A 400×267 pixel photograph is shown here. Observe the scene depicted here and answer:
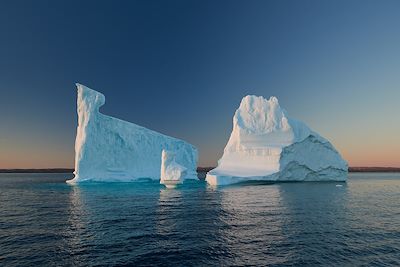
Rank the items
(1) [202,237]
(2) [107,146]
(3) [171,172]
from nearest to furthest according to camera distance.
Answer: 1. (1) [202,237]
2. (3) [171,172]
3. (2) [107,146]

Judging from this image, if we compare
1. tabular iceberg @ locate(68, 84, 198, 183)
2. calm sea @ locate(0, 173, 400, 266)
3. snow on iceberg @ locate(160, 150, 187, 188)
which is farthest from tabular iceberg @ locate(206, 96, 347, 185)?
calm sea @ locate(0, 173, 400, 266)

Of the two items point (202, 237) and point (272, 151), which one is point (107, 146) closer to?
point (272, 151)

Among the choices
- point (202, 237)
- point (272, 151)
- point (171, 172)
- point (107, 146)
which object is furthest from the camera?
point (107, 146)

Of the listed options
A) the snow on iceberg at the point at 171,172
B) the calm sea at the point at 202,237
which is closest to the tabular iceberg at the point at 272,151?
the snow on iceberg at the point at 171,172

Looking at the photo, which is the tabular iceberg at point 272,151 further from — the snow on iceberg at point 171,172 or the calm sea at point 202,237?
the calm sea at point 202,237

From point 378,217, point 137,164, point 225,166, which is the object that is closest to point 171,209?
point 378,217

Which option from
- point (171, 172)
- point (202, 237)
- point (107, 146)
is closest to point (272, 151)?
point (171, 172)

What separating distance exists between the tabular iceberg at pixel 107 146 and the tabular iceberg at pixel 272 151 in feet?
42.2

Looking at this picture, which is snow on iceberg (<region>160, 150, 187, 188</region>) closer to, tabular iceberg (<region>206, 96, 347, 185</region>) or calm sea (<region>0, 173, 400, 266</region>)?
tabular iceberg (<region>206, 96, 347, 185</region>)

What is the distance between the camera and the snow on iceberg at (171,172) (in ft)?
134

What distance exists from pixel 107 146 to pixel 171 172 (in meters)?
12.8

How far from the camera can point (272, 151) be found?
44.9 meters

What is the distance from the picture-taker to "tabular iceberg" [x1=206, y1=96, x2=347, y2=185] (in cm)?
4453

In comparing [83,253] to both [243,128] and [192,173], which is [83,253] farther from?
[192,173]
